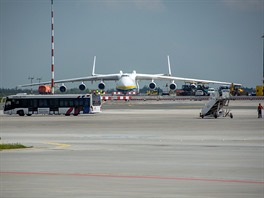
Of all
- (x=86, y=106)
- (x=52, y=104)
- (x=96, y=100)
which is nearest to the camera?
(x=52, y=104)

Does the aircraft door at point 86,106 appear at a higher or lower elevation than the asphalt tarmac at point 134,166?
higher

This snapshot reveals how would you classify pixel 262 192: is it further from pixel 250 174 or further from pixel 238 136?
pixel 238 136

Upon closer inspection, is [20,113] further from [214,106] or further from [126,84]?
[126,84]

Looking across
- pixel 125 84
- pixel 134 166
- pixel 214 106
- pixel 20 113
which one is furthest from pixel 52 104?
pixel 125 84

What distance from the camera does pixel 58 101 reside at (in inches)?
2990

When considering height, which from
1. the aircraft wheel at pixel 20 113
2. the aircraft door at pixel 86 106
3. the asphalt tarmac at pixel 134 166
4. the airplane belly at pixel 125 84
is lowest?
the asphalt tarmac at pixel 134 166

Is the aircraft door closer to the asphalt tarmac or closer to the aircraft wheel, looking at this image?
the aircraft wheel

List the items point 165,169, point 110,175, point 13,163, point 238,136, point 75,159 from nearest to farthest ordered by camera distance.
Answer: point 110,175, point 165,169, point 13,163, point 75,159, point 238,136

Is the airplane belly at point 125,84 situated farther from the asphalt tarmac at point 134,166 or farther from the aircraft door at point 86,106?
the asphalt tarmac at point 134,166

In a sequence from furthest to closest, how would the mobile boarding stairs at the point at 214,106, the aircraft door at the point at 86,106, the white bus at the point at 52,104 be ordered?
the aircraft door at the point at 86,106
the white bus at the point at 52,104
the mobile boarding stairs at the point at 214,106

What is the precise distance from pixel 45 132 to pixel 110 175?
23.9 meters

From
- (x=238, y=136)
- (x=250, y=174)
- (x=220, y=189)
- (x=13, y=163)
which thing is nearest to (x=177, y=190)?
(x=220, y=189)

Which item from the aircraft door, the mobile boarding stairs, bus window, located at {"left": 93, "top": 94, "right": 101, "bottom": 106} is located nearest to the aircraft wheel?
the aircraft door

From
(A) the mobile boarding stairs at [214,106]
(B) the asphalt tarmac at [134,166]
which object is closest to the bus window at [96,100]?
(A) the mobile boarding stairs at [214,106]
